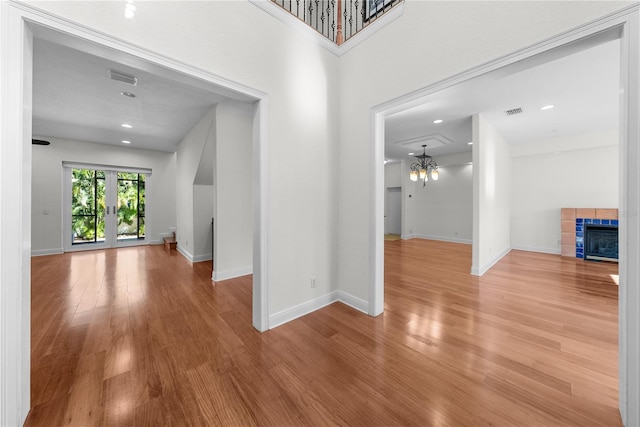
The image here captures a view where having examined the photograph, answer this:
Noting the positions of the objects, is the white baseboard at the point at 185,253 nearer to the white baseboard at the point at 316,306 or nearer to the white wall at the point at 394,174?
the white baseboard at the point at 316,306

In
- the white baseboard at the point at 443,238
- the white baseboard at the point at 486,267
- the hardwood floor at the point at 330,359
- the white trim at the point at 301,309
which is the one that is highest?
the white baseboard at the point at 443,238

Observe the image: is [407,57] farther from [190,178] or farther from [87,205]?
[87,205]

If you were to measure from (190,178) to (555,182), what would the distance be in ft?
29.0

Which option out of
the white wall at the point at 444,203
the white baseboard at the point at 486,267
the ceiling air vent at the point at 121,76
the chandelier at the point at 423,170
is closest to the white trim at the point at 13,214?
the ceiling air vent at the point at 121,76

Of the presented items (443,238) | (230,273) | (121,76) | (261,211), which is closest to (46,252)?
(230,273)

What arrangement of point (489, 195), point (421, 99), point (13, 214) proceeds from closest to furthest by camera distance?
point (13, 214)
point (421, 99)
point (489, 195)

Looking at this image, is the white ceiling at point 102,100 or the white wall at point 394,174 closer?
the white ceiling at point 102,100

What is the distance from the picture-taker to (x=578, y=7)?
142 centimetres

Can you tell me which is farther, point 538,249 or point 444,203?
point 444,203

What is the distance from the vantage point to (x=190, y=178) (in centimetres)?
529

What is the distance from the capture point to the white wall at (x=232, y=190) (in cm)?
394

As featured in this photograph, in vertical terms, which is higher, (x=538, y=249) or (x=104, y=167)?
(x=104, y=167)

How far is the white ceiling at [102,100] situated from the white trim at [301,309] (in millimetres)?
2295

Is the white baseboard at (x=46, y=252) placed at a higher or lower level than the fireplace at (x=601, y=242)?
lower
